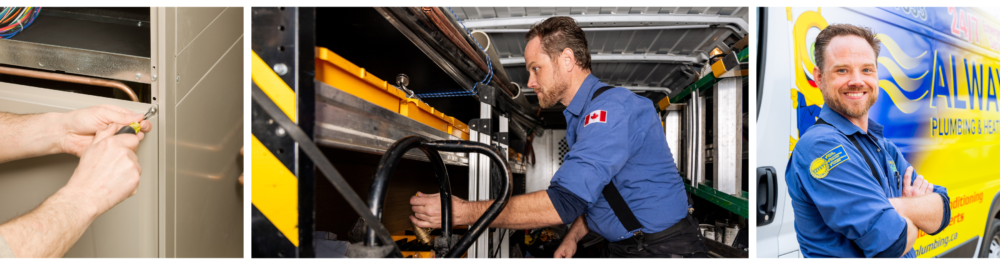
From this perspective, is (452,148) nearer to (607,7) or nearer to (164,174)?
(164,174)

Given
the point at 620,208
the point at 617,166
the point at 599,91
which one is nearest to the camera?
the point at 617,166

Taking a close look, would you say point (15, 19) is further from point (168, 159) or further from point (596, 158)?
point (596, 158)

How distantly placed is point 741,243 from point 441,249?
2.63 m

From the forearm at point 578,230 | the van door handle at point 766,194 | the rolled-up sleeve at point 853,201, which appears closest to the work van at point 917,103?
the van door handle at point 766,194

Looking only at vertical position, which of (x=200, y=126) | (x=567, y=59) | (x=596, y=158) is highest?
(x=567, y=59)

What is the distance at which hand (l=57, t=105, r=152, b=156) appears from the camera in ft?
3.82

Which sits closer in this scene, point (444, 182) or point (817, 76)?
point (444, 182)

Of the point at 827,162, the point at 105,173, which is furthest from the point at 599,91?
the point at 105,173

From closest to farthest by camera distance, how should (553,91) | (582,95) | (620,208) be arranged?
(620,208) < (582,95) < (553,91)

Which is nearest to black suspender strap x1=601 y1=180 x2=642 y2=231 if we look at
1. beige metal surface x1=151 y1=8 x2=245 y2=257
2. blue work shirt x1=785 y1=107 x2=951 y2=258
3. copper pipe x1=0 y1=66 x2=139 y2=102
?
blue work shirt x1=785 y1=107 x2=951 y2=258

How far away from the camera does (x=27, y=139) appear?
1165 mm

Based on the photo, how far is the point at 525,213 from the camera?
1392mm

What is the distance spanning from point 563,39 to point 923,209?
164 centimetres

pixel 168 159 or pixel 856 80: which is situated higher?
pixel 856 80
